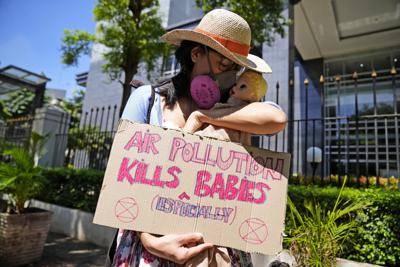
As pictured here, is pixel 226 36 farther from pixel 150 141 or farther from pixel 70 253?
pixel 70 253

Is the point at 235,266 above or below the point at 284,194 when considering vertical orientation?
below

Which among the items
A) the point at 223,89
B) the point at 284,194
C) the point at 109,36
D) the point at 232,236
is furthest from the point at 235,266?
the point at 109,36

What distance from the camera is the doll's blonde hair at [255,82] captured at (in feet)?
4.00

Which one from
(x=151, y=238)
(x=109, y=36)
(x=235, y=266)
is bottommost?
(x=235, y=266)

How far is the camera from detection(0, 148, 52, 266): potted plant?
3731 mm

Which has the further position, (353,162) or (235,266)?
(353,162)

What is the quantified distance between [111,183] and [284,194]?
72 centimetres

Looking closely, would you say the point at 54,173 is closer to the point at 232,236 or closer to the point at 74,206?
the point at 74,206

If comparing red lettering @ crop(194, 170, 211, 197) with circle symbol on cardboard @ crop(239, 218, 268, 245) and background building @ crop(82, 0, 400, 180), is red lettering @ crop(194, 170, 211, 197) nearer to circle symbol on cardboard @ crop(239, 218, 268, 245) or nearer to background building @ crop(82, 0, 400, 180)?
circle symbol on cardboard @ crop(239, 218, 268, 245)

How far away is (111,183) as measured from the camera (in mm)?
1049

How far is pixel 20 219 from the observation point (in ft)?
12.6

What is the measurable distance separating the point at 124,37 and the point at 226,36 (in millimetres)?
5677

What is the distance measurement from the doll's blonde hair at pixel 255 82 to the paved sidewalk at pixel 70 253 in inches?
161

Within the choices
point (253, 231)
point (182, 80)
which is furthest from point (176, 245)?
point (182, 80)
